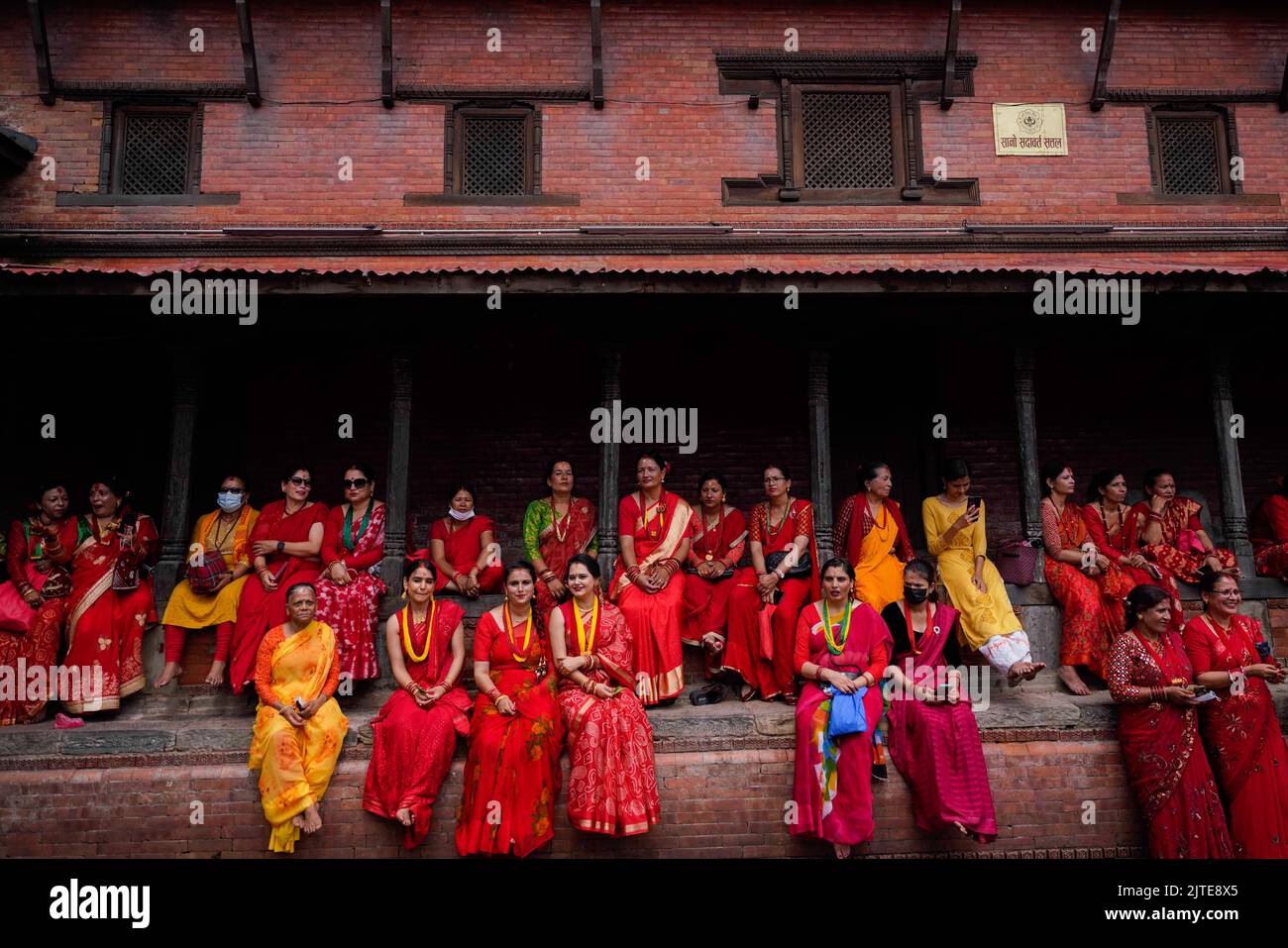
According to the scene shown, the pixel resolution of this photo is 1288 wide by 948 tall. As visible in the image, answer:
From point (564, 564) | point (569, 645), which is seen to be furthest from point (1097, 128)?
point (569, 645)

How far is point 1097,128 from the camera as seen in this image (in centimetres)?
1029

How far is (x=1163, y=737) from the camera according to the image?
238 inches

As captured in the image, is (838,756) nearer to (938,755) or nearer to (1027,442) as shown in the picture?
(938,755)

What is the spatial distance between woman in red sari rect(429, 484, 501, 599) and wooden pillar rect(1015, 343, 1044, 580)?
15.5ft

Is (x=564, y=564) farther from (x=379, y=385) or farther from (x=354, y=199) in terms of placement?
(x=354, y=199)

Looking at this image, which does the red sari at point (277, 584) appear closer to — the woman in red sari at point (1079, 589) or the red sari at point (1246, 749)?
the woman in red sari at point (1079, 589)

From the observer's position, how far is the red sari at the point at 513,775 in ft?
18.7

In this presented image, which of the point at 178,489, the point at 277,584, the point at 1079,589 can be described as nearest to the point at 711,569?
the point at 1079,589

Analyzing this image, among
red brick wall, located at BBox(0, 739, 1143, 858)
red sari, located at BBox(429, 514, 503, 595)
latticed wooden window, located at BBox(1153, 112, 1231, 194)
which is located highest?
latticed wooden window, located at BBox(1153, 112, 1231, 194)

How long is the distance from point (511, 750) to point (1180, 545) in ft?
19.3

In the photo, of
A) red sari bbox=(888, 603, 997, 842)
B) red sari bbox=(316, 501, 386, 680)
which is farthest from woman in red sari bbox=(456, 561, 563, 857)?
red sari bbox=(888, 603, 997, 842)

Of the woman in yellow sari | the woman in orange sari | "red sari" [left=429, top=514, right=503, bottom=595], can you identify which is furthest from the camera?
"red sari" [left=429, top=514, right=503, bottom=595]

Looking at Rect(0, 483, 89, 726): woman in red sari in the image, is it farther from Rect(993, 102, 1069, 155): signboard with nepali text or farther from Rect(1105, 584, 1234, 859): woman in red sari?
Rect(993, 102, 1069, 155): signboard with nepali text

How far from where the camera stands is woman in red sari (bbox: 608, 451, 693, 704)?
669cm
